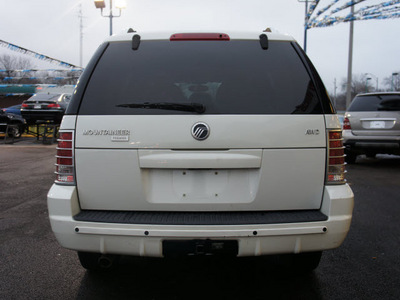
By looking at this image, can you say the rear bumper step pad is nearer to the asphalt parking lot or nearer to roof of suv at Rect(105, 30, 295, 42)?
the asphalt parking lot

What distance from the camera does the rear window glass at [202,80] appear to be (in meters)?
2.29

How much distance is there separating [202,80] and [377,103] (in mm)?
7091

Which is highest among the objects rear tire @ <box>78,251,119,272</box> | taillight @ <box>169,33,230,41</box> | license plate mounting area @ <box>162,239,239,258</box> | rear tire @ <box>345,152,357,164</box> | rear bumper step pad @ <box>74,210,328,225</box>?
taillight @ <box>169,33,230,41</box>

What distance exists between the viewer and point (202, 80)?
2410mm

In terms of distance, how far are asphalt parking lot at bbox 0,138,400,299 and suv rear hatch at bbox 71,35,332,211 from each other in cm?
81

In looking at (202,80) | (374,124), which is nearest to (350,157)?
(374,124)

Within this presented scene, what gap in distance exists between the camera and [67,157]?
232 cm

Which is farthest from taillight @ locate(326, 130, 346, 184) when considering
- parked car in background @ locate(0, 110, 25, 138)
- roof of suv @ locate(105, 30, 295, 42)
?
parked car in background @ locate(0, 110, 25, 138)

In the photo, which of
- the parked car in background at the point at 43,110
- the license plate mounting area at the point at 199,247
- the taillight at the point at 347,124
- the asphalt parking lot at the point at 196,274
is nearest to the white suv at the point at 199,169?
the license plate mounting area at the point at 199,247

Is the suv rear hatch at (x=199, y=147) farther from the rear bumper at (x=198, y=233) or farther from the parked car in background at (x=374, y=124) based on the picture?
the parked car in background at (x=374, y=124)

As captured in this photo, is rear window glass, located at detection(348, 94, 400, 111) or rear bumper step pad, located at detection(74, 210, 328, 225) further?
rear window glass, located at detection(348, 94, 400, 111)

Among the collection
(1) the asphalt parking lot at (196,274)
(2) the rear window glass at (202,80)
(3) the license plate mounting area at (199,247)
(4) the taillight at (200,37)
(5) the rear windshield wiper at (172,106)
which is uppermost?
(4) the taillight at (200,37)

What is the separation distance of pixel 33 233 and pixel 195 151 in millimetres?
2646

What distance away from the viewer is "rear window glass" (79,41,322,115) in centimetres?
229
